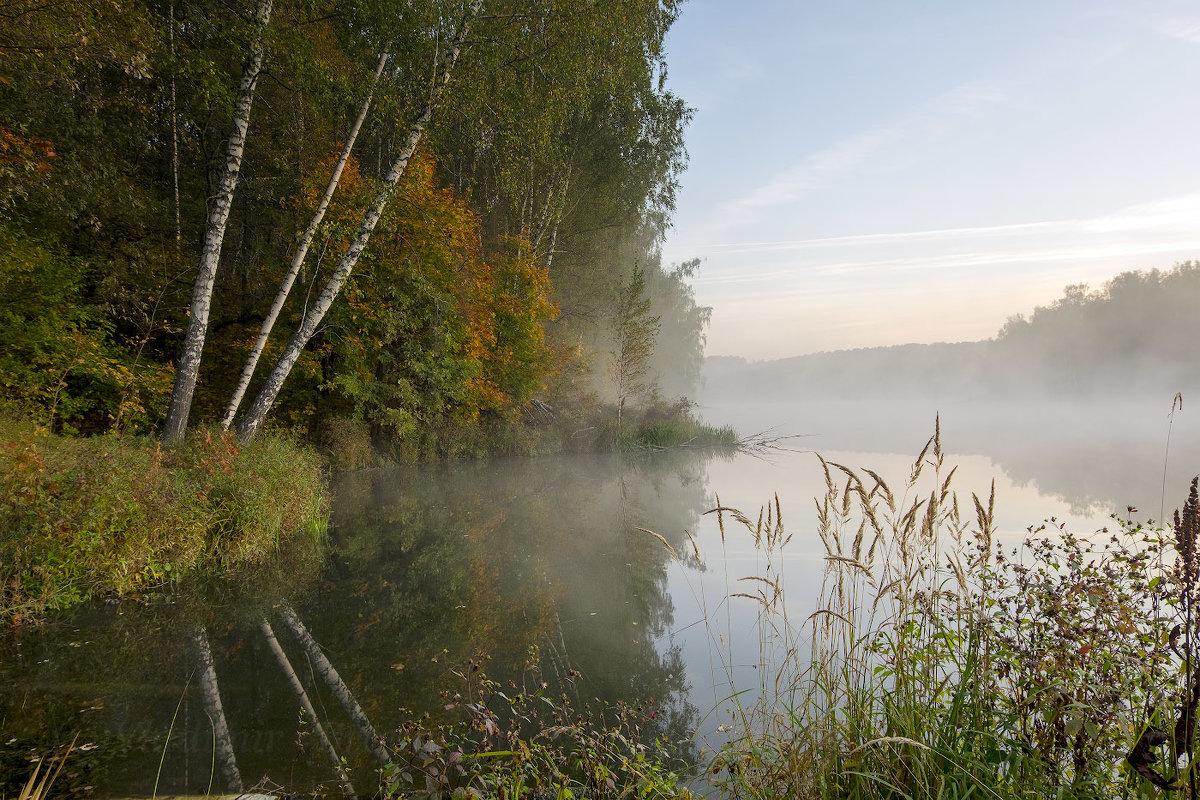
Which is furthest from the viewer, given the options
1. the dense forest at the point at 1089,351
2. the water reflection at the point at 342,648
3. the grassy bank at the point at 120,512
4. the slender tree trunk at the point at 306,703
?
the dense forest at the point at 1089,351

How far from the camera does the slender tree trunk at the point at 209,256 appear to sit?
312 inches

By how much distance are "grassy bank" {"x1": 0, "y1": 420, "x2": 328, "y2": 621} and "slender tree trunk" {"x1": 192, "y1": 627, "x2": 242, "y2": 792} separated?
4.05ft

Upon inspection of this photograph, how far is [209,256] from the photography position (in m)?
8.03

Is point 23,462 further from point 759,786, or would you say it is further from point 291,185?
point 291,185

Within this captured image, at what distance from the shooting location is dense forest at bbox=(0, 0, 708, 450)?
8.22 metres

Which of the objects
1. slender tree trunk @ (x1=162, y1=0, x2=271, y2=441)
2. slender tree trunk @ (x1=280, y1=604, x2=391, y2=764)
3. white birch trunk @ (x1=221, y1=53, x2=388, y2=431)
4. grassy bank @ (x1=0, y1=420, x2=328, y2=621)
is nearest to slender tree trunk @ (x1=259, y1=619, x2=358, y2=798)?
slender tree trunk @ (x1=280, y1=604, x2=391, y2=764)

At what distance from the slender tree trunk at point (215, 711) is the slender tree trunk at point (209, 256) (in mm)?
4301

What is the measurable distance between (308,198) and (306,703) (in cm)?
1201

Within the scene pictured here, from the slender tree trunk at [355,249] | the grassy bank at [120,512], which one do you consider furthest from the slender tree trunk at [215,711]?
the slender tree trunk at [355,249]

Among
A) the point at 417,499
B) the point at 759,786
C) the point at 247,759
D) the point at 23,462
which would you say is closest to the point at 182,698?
the point at 247,759

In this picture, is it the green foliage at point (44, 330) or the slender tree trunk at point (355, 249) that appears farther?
the slender tree trunk at point (355, 249)

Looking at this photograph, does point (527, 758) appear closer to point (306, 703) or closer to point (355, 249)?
Result: point (306, 703)

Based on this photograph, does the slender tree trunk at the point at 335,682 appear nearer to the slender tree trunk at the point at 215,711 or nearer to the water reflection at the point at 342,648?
the water reflection at the point at 342,648

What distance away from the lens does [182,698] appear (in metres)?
3.64
